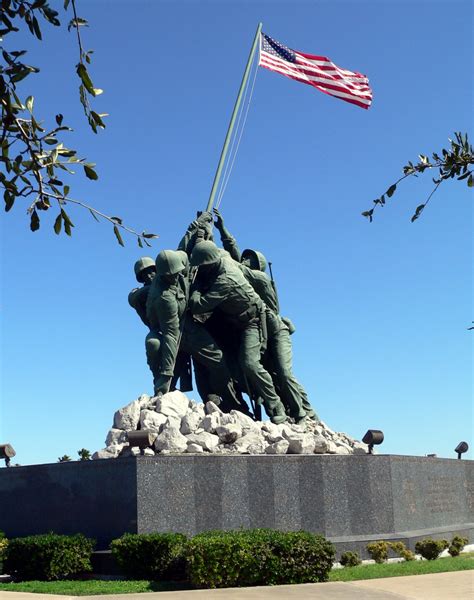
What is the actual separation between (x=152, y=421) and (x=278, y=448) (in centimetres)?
233

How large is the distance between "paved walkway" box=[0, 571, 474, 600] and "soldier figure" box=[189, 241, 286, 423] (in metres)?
6.39

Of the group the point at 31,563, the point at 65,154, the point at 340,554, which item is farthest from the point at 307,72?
the point at 65,154

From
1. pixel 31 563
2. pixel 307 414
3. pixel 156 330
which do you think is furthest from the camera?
pixel 307 414

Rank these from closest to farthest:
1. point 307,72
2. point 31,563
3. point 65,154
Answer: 1. point 65,154
2. point 31,563
3. point 307,72

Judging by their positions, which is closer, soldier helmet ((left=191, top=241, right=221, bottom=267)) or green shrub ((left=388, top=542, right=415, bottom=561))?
green shrub ((left=388, top=542, right=415, bottom=561))

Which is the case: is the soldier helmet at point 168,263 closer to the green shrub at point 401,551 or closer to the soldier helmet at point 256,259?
the soldier helmet at point 256,259

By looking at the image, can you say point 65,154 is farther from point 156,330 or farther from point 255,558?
point 156,330

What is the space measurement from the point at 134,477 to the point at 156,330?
4.46m

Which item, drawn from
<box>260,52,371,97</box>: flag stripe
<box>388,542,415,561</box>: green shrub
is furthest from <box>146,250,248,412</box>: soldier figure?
<box>260,52,371,97</box>: flag stripe

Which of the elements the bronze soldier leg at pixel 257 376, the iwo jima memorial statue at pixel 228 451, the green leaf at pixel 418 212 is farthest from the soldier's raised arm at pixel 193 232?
the green leaf at pixel 418 212

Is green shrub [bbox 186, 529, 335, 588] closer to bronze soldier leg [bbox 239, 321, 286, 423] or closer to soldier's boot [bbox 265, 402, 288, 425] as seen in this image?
soldier's boot [bbox 265, 402, 288, 425]

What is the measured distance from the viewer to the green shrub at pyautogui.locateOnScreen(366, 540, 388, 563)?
12.3 metres

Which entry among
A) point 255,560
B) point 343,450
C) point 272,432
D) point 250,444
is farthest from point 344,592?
point 343,450

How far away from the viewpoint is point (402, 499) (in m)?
14.5
